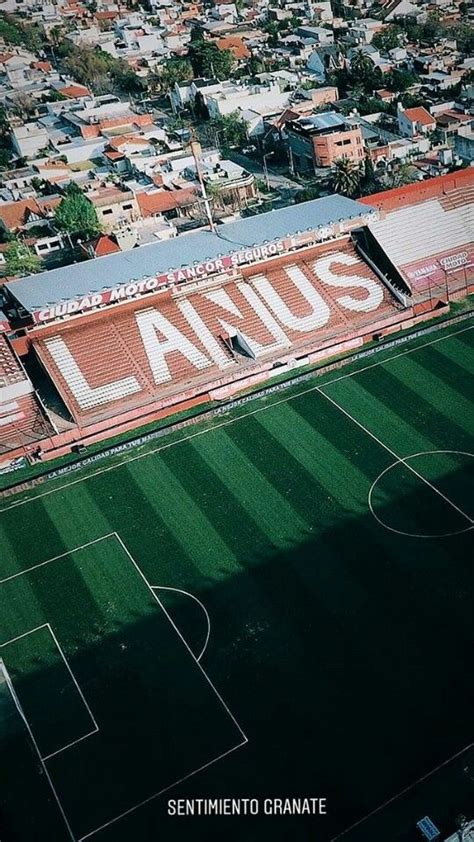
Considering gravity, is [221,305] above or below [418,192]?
below

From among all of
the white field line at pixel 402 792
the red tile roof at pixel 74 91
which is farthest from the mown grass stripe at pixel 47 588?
the red tile roof at pixel 74 91

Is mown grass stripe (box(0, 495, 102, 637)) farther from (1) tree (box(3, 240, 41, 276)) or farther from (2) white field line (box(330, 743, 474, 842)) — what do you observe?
(1) tree (box(3, 240, 41, 276))

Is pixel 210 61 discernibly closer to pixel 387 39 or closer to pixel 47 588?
pixel 387 39

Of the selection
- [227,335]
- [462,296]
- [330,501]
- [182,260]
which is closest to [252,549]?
[330,501]

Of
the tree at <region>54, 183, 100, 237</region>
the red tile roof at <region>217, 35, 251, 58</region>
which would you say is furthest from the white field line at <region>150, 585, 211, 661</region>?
the red tile roof at <region>217, 35, 251, 58</region>

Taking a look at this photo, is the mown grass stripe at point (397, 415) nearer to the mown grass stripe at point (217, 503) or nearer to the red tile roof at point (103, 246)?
the mown grass stripe at point (217, 503)

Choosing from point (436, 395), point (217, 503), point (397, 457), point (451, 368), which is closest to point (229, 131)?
point (451, 368)

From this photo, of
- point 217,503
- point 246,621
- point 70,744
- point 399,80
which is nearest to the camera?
point 70,744

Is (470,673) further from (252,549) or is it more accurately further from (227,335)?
(227,335)
